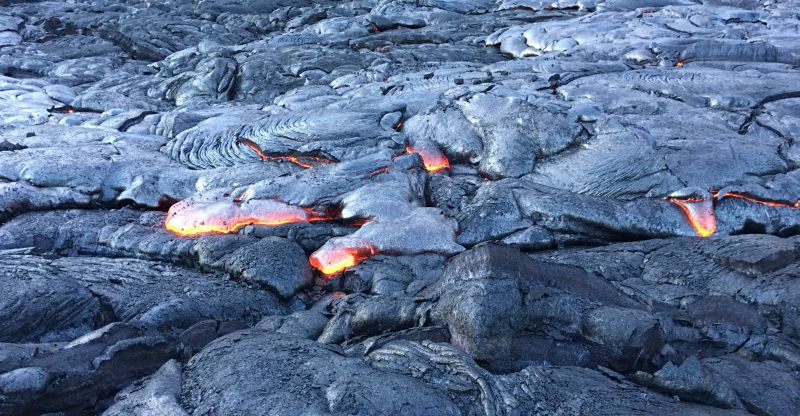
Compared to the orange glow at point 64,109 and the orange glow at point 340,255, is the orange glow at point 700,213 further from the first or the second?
the orange glow at point 64,109

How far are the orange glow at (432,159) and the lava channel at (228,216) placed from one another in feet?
4.32

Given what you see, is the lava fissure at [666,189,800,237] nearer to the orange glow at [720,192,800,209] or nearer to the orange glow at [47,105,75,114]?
the orange glow at [720,192,800,209]

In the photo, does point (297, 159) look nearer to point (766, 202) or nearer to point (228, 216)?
point (228, 216)

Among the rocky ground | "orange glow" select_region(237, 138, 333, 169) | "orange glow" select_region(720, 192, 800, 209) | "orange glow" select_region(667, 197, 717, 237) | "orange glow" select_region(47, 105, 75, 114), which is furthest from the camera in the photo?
"orange glow" select_region(47, 105, 75, 114)

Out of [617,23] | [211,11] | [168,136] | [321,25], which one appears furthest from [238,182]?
[211,11]

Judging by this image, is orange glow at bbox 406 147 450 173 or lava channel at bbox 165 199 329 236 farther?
orange glow at bbox 406 147 450 173

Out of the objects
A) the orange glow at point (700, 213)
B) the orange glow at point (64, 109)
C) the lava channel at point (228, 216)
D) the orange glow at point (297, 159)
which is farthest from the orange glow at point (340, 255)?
the orange glow at point (64, 109)

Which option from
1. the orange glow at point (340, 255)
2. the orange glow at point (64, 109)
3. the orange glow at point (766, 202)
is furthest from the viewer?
the orange glow at point (64, 109)

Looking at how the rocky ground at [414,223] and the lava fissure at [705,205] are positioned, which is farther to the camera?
the lava fissure at [705,205]

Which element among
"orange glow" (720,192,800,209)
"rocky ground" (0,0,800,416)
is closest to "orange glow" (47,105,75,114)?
"rocky ground" (0,0,800,416)

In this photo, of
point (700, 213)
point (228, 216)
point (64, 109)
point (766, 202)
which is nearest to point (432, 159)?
point (228, 216)

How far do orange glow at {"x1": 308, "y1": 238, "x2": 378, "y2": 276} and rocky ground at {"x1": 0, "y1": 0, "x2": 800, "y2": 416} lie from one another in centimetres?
2

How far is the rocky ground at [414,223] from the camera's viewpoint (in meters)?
2.92

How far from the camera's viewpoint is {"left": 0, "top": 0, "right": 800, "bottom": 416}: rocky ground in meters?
2.92
